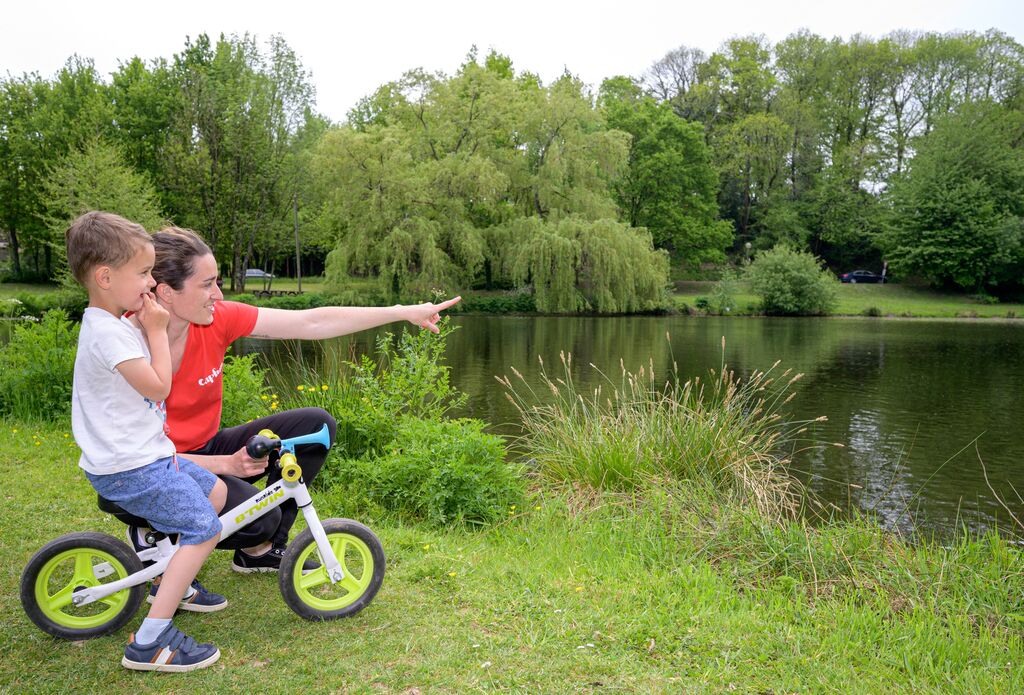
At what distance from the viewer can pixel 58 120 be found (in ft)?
113

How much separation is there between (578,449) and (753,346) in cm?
1645

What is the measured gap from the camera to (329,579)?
9.84ft

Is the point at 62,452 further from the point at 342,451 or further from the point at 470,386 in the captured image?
the point at 470,386

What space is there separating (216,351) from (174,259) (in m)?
0.41

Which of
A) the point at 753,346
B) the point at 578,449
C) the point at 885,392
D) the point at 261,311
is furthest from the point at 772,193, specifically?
the point at 261,311

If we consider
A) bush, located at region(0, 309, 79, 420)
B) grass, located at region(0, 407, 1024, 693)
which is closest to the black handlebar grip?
grass, located at region(0, 407, 1024, 693)

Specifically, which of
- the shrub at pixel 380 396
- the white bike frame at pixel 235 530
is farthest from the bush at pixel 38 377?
the white bike frame at pixel 235 530

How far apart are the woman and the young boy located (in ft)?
0.71

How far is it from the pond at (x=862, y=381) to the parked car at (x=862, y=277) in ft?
48.6

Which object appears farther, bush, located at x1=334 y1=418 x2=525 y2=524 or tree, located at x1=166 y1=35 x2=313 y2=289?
tree, located at x1=166 y1=35 x2=313 y2=289

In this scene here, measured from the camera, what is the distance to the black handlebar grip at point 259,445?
107 inches

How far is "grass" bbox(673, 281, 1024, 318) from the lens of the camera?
35906 millimetres

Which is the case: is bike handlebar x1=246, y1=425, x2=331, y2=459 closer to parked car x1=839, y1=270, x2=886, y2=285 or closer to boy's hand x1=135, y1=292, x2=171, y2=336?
boy's hand x1=135, y1=292, x2=171, y2=336

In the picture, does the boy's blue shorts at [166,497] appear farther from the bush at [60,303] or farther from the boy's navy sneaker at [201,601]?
the bush at [60,303]
